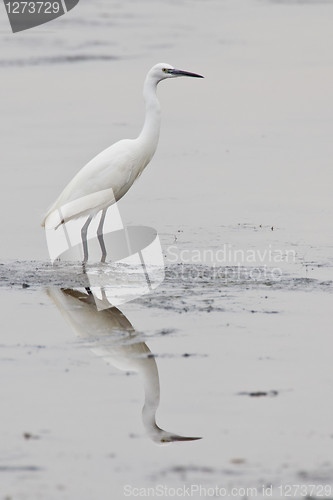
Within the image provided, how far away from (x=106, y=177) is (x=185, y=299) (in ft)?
7.41

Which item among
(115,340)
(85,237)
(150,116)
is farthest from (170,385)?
(150,116)

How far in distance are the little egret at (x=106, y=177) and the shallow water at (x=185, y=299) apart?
479 millimetres

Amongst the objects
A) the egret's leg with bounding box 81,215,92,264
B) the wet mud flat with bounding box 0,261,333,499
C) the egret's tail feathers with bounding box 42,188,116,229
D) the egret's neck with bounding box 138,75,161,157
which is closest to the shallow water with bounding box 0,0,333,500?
the wet mud flat with bounding box 0,261,333,499

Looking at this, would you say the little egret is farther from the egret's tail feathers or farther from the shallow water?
the shallow water

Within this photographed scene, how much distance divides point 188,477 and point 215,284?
3475mm

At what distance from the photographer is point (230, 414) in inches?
239

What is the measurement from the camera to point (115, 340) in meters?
7.36

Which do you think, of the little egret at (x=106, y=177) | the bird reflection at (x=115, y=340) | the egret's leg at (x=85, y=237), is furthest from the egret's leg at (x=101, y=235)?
the bird reflection at (x=115, y=340)

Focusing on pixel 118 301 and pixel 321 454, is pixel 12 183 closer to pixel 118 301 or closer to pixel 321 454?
pixel 118 301

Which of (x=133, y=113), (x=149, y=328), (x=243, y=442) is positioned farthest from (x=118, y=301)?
(x=133, y=113)

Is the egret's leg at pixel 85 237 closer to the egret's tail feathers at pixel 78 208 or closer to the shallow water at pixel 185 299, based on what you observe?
the egret's tail feathers at pixel 78 208

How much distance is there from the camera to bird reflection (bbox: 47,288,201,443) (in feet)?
20.0

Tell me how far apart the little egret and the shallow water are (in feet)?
1.57

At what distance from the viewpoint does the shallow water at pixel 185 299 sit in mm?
5586
